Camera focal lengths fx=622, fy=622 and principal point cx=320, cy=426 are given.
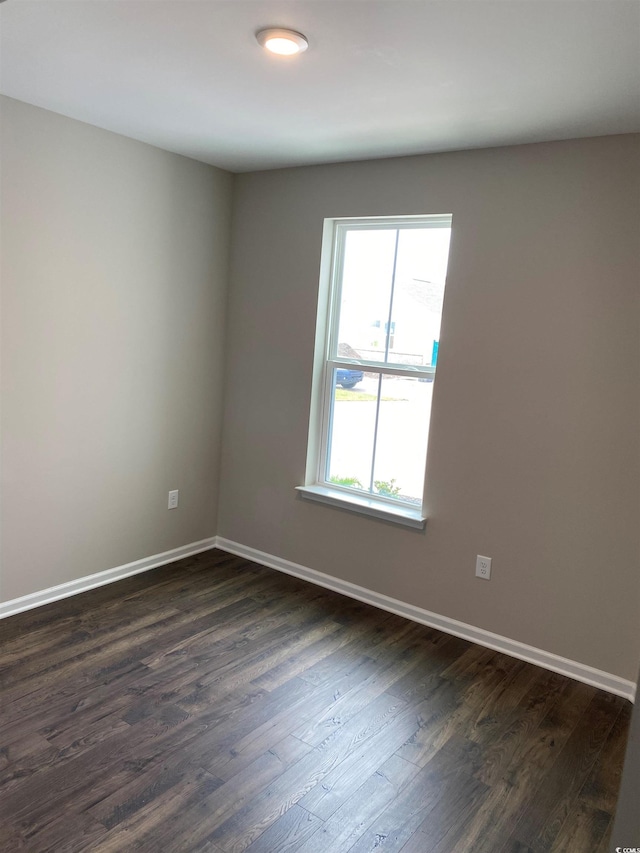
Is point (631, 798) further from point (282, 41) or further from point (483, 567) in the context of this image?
point (282, 41)

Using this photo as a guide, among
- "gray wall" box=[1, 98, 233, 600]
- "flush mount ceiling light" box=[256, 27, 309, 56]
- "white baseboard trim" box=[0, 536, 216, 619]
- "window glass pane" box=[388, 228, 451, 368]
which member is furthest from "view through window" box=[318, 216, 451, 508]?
"flush mount ceiling light" box=[256, 27, 309, 56]

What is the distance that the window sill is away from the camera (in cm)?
335

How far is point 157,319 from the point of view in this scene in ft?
11.9

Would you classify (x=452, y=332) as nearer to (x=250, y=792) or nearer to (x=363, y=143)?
(x=363, y=143)

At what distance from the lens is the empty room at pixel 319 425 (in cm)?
199

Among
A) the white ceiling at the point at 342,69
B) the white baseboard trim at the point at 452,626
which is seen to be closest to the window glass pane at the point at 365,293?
the white ceiling at the point at 342,69

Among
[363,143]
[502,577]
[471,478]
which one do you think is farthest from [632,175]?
[502,577]

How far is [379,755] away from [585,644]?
1.19 metres

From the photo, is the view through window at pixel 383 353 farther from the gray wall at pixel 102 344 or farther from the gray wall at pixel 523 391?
the gray wall at pixel 102 344

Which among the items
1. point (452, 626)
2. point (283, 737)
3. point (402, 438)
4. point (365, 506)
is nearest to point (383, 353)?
point (402, 438)

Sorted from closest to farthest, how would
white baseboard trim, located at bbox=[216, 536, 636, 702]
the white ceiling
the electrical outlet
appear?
the white ceiling
white baseboard trim, located at bbox=[216, 536, 636, 702]
the electrical outlet

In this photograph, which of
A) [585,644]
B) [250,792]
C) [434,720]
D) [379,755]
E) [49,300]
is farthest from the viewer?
[49,300]

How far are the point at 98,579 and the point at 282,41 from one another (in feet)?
9.34

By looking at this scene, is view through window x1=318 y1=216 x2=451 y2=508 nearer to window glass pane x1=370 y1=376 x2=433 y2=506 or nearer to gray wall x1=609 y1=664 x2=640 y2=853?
window glass pane x1=370 y1=376 x2=433 y2=506
